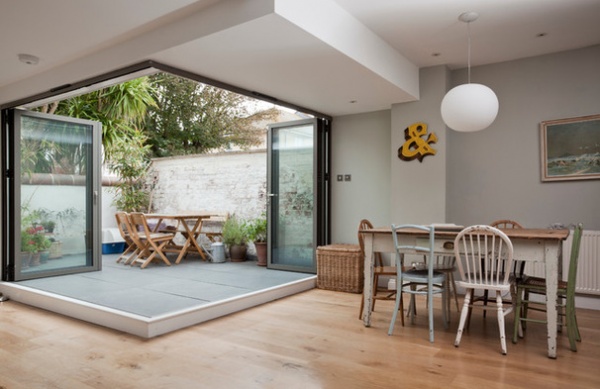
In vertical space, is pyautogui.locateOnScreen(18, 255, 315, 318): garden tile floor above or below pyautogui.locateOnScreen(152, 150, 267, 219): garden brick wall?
below

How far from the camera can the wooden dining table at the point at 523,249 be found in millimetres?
2924

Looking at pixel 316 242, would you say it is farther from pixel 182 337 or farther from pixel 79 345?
pixel 79 345

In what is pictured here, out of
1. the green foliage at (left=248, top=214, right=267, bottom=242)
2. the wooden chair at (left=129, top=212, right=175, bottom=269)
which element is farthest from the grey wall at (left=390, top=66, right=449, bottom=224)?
the wooden chair at (left=129, top=212, right=175, bottom=269)

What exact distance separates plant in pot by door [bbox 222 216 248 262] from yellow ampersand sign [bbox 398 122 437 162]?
2.98m

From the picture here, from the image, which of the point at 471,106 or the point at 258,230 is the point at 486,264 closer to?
the point at 471,106

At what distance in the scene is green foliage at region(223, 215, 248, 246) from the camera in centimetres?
681

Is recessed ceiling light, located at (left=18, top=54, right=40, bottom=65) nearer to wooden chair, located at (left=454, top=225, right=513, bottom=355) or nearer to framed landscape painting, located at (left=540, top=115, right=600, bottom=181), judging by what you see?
wooden chair, located at (left=454, top=225, right=513, bottom=355)

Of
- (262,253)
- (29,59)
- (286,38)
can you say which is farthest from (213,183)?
(286,38)

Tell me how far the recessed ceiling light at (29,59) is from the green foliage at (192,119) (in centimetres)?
858

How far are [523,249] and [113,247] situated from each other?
7.04 meters

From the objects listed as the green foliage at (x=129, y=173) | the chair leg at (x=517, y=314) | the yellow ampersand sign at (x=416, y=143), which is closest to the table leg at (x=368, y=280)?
the chair leg at (x=517, y=314)

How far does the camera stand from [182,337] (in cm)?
336

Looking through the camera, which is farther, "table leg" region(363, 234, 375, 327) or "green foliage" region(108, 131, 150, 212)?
"green foliage" region(108, 131, 150, 212)

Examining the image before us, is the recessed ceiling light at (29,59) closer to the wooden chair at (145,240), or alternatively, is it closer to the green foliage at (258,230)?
the wooden chair at (145,240)
